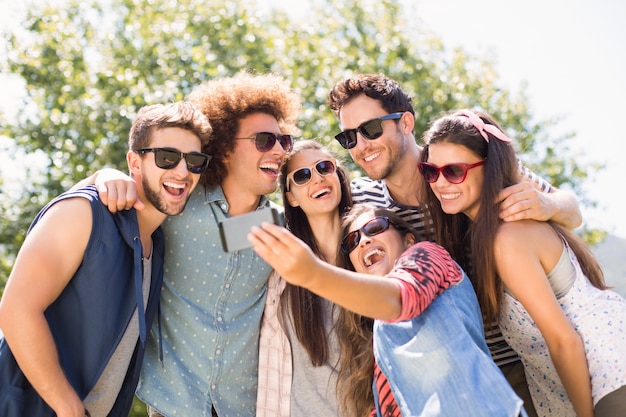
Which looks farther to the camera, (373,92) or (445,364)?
(373,92)

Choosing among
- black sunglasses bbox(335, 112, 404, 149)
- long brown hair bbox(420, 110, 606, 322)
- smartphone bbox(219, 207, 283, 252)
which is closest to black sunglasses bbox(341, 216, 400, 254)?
long brown hair bbox(420, 110, 606, 322)

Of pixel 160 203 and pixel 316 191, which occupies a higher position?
pixel 160 203

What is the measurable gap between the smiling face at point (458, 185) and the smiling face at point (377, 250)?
13.4 inches

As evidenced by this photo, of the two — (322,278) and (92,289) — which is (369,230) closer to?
(322,278)

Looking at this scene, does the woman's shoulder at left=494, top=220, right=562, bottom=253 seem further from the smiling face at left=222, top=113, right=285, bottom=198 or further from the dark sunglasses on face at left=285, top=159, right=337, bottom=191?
the smiling face at left=222, top=113, right=285, bottom=198

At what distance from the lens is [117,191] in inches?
154

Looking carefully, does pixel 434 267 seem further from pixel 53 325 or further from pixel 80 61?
pixel 80 61

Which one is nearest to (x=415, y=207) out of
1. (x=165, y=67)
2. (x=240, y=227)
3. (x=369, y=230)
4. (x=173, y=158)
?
(x=369, y=230)

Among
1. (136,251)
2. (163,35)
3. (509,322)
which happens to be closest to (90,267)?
(136,251)

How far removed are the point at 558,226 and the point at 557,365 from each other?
2.56ft

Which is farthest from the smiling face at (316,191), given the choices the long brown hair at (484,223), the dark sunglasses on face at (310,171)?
the long brown hair at (484,223)

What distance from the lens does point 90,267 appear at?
3699 mm

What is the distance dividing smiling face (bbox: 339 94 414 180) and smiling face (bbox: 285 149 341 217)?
279 millimetres

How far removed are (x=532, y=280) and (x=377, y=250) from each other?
0.81 metres
